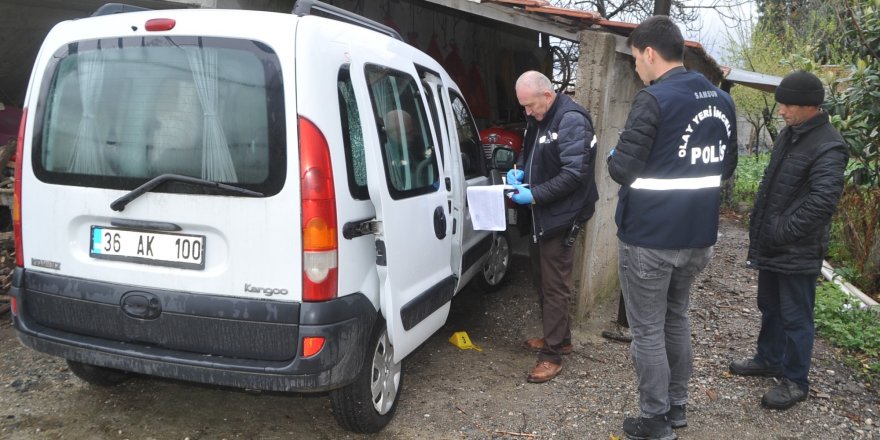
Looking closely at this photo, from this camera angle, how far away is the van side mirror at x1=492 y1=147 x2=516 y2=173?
4.79m

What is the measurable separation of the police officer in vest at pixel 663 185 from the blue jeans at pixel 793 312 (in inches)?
35.1

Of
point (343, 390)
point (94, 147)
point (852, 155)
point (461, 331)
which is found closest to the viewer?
point (94, 147)

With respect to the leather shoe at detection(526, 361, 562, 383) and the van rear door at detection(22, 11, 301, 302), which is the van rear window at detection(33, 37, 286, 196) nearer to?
the van rear door at detection(22, 11, 301, 302)

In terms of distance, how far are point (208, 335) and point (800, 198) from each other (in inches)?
124

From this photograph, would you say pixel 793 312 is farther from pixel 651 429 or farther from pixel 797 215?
pixel 651 429

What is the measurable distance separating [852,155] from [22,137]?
591cm

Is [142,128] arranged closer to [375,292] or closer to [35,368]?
[375,292]

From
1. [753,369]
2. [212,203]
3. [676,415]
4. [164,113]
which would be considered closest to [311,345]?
[212,203]

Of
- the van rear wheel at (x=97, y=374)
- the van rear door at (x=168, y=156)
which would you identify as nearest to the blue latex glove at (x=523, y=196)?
the van rear door at (x=168, y=156)

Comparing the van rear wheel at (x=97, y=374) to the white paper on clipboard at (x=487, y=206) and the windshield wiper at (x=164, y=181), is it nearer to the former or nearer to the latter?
the windshield wiper at (x=164, y=181)

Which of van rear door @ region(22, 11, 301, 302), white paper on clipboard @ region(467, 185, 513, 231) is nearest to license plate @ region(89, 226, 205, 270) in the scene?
van rear door @ region(22, 11, 301, 302)

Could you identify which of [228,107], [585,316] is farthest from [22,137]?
[585,316]

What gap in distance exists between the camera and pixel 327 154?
264 cm

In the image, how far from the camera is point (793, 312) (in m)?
3.69
